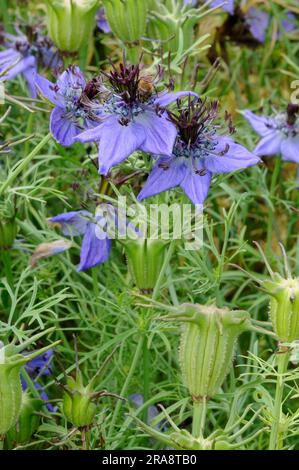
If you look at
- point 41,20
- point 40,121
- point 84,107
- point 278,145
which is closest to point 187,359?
point 84,107

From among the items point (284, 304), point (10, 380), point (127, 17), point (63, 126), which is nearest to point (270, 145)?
point (127, 17)

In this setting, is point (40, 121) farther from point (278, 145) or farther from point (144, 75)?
point (144, 75)

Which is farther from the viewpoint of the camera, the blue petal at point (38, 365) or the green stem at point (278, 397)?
the blue petal at point (38, 365)

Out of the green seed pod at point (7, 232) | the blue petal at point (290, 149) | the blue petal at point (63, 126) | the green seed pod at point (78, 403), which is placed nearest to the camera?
the green seed pod at point (78, 403)

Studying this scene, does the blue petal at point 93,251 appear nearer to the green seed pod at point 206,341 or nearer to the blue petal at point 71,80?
the blue petal at point 71,80

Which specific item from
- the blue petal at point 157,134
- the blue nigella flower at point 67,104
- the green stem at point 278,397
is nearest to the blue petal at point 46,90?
the blue nigella flower at point 67,104

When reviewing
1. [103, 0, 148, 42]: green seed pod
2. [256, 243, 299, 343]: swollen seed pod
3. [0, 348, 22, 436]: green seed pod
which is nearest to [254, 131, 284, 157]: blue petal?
[103, 0, 148, 42]: green seed pod
